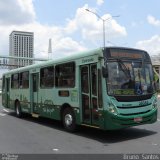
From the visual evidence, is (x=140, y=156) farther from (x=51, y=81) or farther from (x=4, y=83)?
(x=4, y=83)

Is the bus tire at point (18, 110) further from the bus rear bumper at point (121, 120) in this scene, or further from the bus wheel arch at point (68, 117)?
the bus rear bumper at point (121, 120)

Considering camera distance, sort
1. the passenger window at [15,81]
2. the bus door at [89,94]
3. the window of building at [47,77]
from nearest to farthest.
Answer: the bus door at [89,94] → the window of building at [47,77] → the passenger window at [15,81]

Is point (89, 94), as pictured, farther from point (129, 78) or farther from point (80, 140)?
point (80, 140)

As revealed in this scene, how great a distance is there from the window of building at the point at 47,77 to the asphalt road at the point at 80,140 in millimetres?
1852

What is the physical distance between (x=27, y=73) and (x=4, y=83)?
5.03 m

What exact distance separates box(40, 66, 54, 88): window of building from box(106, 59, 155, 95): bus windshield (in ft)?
13.4

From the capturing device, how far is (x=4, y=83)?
22359mm

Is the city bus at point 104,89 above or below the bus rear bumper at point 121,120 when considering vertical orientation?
above

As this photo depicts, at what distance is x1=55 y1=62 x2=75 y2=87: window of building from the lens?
12.7 meters

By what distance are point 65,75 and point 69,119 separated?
1650 millimetres

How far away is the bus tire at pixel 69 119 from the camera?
496 inches

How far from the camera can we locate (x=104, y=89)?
10.7 m

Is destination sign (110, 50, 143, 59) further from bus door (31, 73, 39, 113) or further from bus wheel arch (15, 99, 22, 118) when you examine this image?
bus wheel arch (15, 99, 22, 118)

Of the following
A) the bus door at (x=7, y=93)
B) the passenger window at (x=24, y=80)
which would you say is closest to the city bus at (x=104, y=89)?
the passenger window at (x=24, y=80)
